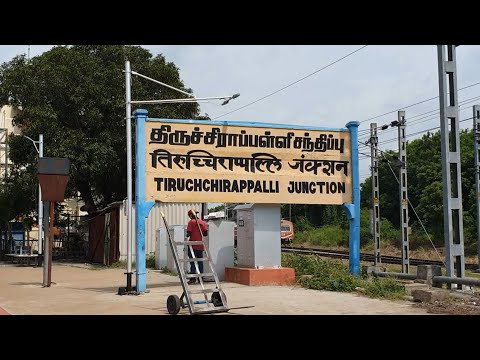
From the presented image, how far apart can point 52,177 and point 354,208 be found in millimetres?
8474

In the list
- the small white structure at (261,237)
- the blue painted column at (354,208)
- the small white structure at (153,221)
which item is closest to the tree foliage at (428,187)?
the small white structure at (153,221)

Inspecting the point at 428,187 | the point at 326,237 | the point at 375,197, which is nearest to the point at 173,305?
the point at 375,197

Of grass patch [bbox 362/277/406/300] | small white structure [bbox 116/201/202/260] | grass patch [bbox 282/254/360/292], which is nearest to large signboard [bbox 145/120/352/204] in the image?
grass patch [bbox 282/254/360/292]

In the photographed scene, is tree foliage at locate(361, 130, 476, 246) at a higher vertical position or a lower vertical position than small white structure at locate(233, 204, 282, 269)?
higher

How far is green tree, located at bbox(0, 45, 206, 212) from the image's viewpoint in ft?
93.7

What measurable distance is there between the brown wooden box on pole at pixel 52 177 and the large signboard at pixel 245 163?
12.1ft

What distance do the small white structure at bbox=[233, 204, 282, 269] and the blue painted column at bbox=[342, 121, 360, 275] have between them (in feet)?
6.46

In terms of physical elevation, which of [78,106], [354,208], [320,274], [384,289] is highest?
[78,106]

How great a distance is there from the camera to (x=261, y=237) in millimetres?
15719

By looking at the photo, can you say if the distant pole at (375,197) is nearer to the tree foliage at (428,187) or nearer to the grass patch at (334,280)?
the grass patch at (334,280)

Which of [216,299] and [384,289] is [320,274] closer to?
[384,289]

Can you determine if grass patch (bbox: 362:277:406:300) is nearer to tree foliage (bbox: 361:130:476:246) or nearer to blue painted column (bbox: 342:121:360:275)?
blue painted column (bbox: 342:121:360:275)

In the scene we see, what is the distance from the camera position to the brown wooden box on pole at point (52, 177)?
16.4 metres

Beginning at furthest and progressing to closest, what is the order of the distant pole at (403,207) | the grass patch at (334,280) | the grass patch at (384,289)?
1. the distant pole at (403,207)
2. the grass patch at (334,280)
3. the grass patch at (384,289)
